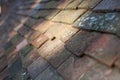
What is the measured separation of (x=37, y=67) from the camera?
2.02 meters

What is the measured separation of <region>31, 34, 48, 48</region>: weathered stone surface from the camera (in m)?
2.41

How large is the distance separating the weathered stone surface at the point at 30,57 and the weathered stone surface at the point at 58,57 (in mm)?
333

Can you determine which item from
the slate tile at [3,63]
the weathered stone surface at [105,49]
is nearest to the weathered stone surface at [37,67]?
the weathered stone surface at [105,49]

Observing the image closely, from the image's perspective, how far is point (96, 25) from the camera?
163 cm

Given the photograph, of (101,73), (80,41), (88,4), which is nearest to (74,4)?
(88,4)

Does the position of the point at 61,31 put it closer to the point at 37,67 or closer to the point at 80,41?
the point at 37,67

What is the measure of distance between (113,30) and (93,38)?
18 centimetres

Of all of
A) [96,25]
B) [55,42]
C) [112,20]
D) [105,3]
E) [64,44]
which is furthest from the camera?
[55,42]

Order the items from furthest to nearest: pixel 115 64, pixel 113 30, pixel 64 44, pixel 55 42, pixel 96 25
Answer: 1. pixel 55 42
2. pixel 64 44
3. pixel 96 25
4. pixel 113 30
5. pixel 115 64

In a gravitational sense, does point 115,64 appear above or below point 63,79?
above

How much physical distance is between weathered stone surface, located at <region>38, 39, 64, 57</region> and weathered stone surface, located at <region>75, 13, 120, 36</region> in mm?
227

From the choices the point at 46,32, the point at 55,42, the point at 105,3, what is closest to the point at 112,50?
the point at 105,3

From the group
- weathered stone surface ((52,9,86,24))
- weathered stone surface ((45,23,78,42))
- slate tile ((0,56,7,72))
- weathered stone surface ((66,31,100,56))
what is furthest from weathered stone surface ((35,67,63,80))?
slate tile ((0,56,7,72))

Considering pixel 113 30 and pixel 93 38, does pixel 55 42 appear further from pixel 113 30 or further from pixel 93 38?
pixel 113 30
